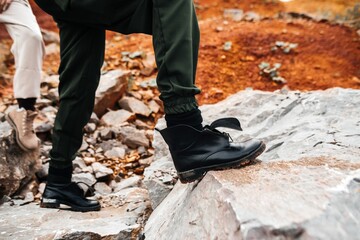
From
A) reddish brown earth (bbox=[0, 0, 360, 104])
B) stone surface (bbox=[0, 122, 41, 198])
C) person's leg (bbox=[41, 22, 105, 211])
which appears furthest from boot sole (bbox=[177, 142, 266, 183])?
reddish brown earth (bbox=[0, 0, 360, 104])

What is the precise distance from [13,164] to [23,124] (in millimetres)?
298

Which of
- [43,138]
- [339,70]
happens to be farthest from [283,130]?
[339,70]

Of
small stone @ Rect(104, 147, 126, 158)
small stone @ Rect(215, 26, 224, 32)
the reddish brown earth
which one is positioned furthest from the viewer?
small stone @ Rect(215, 26, 224, 32)

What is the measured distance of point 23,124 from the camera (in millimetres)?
2746

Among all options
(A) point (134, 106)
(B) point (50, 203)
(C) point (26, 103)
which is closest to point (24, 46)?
(C) point (26, 103)

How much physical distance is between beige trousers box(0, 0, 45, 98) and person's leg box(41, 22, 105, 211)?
782mm

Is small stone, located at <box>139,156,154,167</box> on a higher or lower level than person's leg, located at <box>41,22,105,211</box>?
lower

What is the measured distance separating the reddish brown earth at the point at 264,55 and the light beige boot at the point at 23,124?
2.91 m

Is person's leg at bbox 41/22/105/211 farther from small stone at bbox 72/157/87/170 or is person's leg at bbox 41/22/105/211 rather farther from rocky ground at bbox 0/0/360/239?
small stone at bbox 72/157/87/170

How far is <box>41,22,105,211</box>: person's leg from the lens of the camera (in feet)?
6.29

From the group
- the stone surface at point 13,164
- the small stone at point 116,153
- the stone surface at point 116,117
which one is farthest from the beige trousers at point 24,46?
the stone surface at point 116,117

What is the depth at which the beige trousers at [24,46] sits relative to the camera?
2631 millimetres

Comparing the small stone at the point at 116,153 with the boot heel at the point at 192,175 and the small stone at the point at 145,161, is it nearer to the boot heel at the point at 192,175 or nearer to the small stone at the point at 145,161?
the small stone at the point at 145,161

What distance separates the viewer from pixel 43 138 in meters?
3.78
